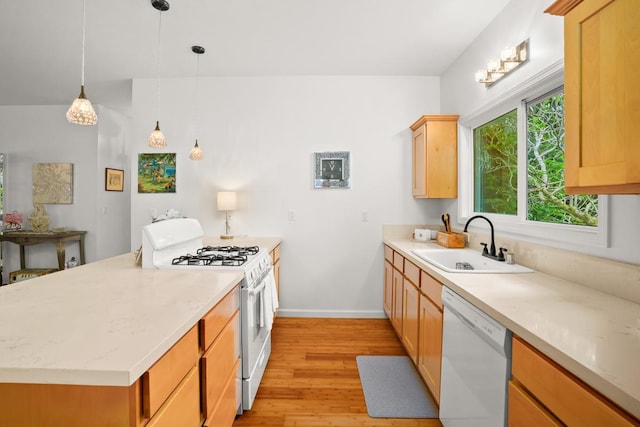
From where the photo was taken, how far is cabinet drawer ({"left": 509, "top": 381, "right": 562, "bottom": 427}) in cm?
84

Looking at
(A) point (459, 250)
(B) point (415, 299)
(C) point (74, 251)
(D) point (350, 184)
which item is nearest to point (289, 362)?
(B) point (415, 299)

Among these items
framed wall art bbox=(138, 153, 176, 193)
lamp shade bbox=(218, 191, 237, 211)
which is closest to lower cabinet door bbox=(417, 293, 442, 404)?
lamp shade bbox=(218, 191, 237, 211)

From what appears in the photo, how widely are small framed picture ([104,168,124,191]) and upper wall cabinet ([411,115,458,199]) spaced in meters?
4.51

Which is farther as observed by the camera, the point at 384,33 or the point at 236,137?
the point at 236,137

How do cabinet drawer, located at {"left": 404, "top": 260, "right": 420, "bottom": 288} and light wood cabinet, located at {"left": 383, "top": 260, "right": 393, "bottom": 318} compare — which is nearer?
cabinet drawer, located at {"left": 404, "top": 260, "right": 420, "bottom": 288}

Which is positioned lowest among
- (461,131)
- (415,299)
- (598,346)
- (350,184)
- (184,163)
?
(415,299)

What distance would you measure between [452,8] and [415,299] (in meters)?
2.16

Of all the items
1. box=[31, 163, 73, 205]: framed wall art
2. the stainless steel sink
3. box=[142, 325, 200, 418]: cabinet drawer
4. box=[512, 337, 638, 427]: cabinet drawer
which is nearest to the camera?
box=[512, 337, 638, 427]: cabinet drawer

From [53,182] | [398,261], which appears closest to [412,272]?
[398,261]

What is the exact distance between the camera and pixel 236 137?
3363 mm

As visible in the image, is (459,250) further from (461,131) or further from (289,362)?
(289,362)

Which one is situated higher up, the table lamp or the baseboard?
the table lamp

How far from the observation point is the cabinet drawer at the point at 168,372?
2.58ft

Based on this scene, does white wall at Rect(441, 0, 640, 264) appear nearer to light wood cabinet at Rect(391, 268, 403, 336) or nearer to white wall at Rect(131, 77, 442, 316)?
white wall at Rect(131, 77, 442, 316)
